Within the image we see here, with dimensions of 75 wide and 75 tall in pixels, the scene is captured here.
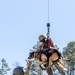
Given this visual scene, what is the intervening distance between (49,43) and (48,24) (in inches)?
23.3

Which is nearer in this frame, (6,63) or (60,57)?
(60,57)

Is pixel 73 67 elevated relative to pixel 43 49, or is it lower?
elevated

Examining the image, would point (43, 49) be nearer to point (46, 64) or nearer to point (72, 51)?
point (46, 64)

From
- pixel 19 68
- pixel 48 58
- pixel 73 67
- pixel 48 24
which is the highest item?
pixel 73 67

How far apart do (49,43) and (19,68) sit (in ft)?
10.3

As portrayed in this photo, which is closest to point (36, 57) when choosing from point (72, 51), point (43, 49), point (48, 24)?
point (43, 49)

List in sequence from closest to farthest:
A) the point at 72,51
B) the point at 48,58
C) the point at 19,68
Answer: the point at 19,68 < the point at 48,58 < the point at 72,51

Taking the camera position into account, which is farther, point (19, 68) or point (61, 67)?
point (61, 67)

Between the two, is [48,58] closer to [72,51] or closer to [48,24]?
[48,24]

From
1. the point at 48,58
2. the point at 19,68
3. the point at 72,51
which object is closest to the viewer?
the point at 19,68

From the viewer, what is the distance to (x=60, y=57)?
10523mm

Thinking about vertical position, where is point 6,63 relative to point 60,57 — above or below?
above

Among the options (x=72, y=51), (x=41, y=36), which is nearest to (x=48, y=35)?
(x=41, y=36)

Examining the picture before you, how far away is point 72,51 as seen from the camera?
4538 centimetres
